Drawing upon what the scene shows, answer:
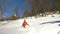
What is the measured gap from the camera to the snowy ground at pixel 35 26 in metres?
1.53

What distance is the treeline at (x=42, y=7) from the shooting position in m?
1.58

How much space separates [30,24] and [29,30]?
71 mm

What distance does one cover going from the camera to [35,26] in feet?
5.12

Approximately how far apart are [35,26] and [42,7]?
0.75 feet

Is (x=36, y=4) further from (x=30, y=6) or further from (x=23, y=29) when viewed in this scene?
(x=23, y=29)

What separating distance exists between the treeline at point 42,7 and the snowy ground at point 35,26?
61mm

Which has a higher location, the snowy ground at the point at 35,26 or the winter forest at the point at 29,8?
the winter forest at the point at 29,8

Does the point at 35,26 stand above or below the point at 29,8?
below

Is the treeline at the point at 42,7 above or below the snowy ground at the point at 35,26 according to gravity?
above

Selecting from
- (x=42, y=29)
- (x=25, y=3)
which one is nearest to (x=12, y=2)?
(x=25, y=3)

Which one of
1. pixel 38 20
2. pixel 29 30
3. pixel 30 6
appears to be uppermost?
pixel 30 6

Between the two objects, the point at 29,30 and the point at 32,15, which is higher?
the point at 32,15

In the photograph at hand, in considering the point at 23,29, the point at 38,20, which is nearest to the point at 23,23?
the point at 23,29

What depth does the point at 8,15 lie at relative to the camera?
155 cm
